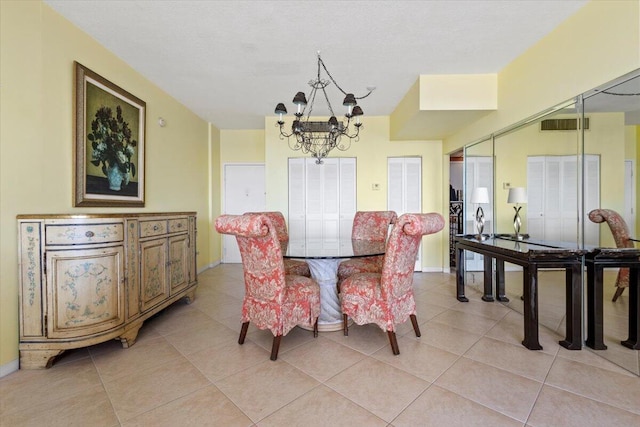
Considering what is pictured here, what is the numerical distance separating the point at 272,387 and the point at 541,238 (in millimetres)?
2738

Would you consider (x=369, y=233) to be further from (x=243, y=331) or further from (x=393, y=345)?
(x=243, y=331)

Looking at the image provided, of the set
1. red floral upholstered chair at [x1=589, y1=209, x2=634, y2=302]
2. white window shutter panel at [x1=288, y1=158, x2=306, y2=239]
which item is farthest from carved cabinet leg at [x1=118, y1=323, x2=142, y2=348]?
red floral upholstered chair at [x1=589, y1=209, x2=634, y2=302]

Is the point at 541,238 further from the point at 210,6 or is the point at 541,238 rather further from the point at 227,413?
the point at 210,6

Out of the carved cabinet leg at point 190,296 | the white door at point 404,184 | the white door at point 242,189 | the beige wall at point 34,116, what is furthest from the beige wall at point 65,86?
the white door at point 242,189

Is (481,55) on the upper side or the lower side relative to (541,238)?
upper

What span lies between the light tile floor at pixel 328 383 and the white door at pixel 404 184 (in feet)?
7.89

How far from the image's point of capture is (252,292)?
6.42 ft

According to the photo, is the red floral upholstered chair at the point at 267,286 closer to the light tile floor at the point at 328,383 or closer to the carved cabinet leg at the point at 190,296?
the light tile floor at the point at 328,383

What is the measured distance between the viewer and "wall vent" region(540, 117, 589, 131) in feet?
6.73

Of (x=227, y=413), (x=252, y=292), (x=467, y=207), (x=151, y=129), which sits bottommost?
(x=227, y=413)

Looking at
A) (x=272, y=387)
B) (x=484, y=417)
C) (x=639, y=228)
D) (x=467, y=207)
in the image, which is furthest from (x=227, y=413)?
(x=467, y=207)

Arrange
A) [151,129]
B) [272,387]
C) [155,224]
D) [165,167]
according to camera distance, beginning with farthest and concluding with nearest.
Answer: [165,167], [151,129], [155,224], [272,387]

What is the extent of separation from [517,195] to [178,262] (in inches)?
149

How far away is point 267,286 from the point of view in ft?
6.05
